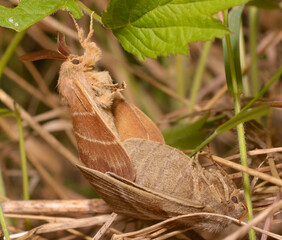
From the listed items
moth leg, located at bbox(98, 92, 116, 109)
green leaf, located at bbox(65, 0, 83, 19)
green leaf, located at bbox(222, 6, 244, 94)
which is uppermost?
green leaf, located at bbox(65, 0, 83, 19)

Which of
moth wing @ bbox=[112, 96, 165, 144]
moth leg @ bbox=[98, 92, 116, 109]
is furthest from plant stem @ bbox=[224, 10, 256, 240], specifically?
moth leg @ bbox=[98, 92, 116, 109]

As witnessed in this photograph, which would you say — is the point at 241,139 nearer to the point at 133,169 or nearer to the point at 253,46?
the point at 133,169

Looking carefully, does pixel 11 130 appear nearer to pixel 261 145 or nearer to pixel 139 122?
pixel 139 122

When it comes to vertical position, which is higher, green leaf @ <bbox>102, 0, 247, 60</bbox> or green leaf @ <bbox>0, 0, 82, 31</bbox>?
green leaf @ <bbox>0, 0, 82, 31</bbox>

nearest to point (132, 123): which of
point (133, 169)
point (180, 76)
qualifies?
point (133, 169)

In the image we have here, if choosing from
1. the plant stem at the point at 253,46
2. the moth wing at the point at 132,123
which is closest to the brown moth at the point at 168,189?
the moth wing at the point at 132,123

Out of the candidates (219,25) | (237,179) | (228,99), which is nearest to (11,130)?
(228,99)

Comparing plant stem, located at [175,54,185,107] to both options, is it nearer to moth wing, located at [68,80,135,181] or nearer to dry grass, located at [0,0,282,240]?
dry grass, located at [0,0,282,240]
